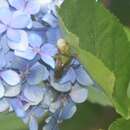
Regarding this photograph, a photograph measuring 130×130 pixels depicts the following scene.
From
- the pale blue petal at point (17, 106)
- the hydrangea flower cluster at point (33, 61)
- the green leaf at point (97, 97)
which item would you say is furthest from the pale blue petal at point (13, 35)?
the green leaf at point (97, 97)

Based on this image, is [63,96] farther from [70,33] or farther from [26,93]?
[70,33]

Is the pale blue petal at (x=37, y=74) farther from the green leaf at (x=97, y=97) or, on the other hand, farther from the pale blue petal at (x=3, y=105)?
the green leaf at (x=97, y=97)

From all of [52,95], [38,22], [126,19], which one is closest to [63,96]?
[52,95]

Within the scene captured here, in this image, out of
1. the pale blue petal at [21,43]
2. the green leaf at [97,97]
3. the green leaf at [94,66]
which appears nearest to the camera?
the green leaf at [94,66]

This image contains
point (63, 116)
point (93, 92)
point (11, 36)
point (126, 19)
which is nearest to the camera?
point (11, 36)

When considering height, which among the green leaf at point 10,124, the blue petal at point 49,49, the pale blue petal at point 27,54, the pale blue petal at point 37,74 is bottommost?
the green leaf at point 10,124

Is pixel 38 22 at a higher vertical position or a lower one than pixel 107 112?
higher
